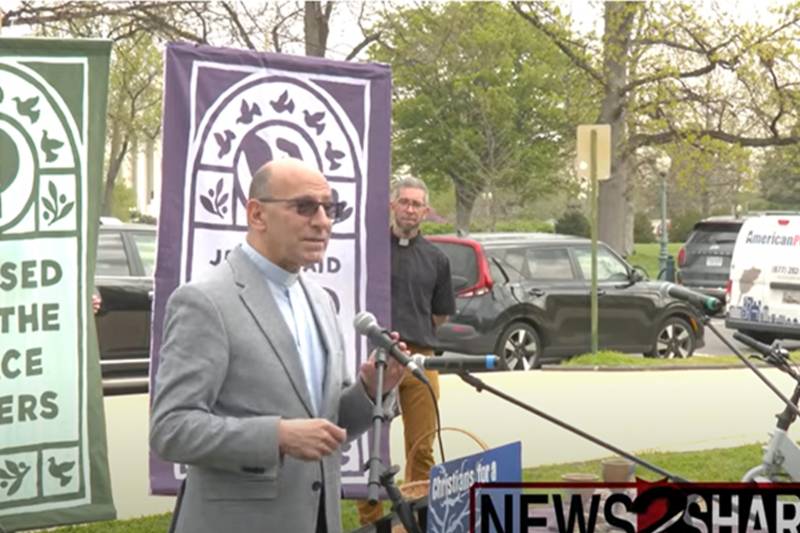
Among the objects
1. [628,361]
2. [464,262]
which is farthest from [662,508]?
Result: [464,262]

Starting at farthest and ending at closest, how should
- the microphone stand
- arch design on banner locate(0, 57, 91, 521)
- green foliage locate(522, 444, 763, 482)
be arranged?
green foliage locate(522, 444, 763, 482) → arch design on banner locate(0, 57, 91, 521) → the microphone stand

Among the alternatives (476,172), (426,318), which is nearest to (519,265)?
(426,318)

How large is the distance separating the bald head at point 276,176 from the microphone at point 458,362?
547 mm

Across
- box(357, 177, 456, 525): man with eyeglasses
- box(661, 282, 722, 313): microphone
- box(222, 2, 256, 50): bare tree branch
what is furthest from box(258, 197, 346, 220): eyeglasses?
box(222, 2, 256, 50): bare tree branch

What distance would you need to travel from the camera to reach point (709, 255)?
22.7m

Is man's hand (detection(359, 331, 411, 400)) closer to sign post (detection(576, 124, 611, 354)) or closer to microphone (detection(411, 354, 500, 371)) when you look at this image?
microphone (detection(411, 354, 500, 371))

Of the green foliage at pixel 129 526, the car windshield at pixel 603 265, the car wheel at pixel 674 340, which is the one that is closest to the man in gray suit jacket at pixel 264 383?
the green foliage at pixel 129 526

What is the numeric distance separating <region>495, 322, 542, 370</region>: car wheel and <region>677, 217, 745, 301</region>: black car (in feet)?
24.2

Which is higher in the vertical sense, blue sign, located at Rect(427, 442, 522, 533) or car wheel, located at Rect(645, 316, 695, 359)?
blue sign, located at Rect(427, 442, 522, 533)

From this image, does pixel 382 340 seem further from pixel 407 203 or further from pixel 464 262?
pixel 464 262

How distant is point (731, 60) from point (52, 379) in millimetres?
22591

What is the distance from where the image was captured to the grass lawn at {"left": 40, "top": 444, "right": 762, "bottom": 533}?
22.7 ft

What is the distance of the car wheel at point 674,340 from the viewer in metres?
16.7

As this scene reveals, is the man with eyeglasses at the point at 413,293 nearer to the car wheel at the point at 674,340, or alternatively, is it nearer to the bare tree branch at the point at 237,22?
the car wheel at the point at 674,340
